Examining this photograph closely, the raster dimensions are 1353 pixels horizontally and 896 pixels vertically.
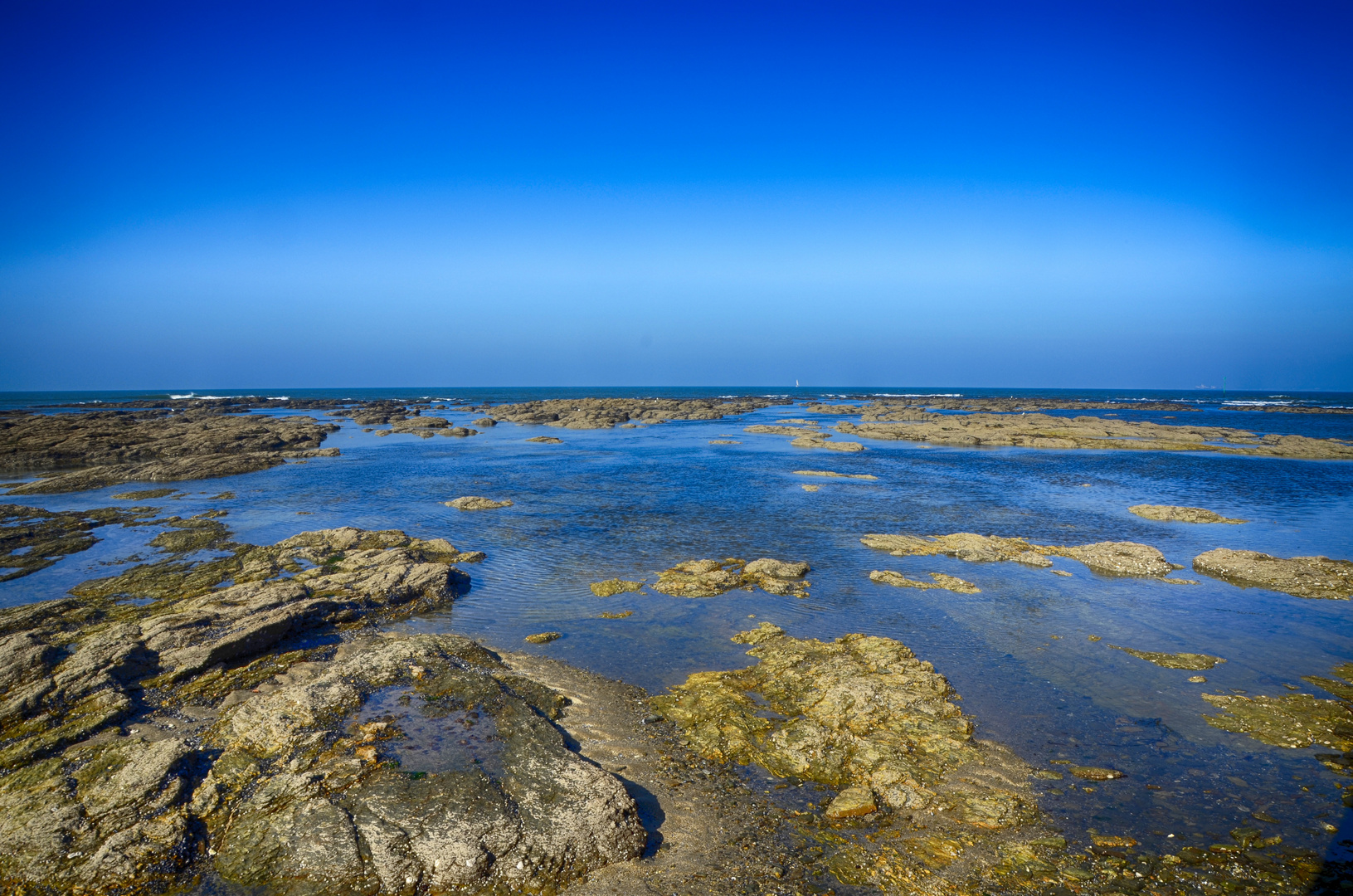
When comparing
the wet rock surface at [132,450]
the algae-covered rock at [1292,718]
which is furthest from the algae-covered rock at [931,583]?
the wet rock surface at [132,450]

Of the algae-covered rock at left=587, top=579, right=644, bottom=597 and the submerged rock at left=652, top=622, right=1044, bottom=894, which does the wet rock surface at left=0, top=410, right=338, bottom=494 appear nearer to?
the algae-covered rock at left=587, top=579, right=644, bottom=597

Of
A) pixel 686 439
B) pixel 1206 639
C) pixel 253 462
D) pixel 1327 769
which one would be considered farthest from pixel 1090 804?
pixel 686 439

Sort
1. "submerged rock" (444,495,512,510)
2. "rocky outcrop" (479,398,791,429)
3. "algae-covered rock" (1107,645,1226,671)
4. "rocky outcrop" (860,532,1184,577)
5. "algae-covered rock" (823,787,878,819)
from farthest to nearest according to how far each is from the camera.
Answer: "rocky outcrop" (479,398,791,429) → "submerged rock" (444,495,512,510) → "rocky outcrop" (860,532,1184,577) → "algae-covered rock" (1107,645,1226,671) → "algae-covered rock" (823,787,878,819)

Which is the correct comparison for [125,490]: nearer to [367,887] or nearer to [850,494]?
[367,887]

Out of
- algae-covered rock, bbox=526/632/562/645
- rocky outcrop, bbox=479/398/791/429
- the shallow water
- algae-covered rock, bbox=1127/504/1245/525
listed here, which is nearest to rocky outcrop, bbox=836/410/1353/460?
the shallow water

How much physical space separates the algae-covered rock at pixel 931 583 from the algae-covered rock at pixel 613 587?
19.5ft

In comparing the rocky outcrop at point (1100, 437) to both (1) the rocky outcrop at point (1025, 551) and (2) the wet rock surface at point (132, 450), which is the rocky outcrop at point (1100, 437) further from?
(2) the wet rock surface at point (132, 450)

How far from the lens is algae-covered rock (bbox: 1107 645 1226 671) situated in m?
10.7

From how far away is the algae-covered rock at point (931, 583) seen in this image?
48.4 feet

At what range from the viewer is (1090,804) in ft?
23.1

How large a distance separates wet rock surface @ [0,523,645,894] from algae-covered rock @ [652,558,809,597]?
5481 mm

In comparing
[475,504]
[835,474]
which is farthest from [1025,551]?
[475,504]

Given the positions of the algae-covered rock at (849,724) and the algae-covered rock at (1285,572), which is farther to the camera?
the algae-covered rock at (1285,572)

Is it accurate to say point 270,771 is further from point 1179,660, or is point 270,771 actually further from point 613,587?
point 1179,660
